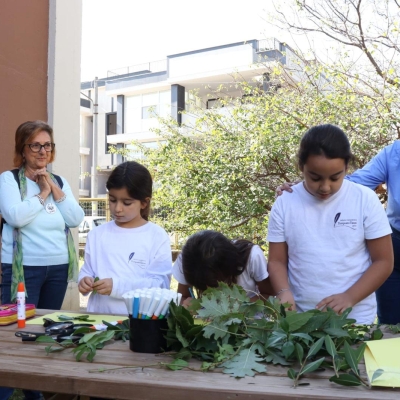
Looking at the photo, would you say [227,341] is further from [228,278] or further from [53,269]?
[53,269]

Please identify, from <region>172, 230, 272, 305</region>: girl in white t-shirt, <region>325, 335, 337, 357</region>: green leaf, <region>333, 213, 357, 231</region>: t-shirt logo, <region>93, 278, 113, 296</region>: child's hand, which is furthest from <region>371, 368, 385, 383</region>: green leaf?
<region>93, 278, 113, 296</region>: child's hand

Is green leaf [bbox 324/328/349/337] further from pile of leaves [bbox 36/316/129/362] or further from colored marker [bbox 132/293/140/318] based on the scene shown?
pile of leaves [bbox 36/316/129/362]

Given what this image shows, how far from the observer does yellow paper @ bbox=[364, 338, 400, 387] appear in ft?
4.24

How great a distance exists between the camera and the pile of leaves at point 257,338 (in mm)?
1392

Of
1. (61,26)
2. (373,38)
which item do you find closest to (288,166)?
(373,38)

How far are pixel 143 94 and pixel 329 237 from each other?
86.4ft

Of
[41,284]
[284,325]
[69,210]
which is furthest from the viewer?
[69,210]

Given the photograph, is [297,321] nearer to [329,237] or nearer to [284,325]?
[284,325]

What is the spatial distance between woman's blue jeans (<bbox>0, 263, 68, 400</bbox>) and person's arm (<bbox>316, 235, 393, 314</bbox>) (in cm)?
171

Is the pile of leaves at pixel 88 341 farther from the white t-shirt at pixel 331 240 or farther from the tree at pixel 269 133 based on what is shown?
the tree at pixel 269 133

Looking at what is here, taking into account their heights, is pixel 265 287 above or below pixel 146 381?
above

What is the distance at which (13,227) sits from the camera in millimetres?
2982

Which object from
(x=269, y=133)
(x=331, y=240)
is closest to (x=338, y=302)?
(x=331, y=240)

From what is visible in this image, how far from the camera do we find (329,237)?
7.09 feet
